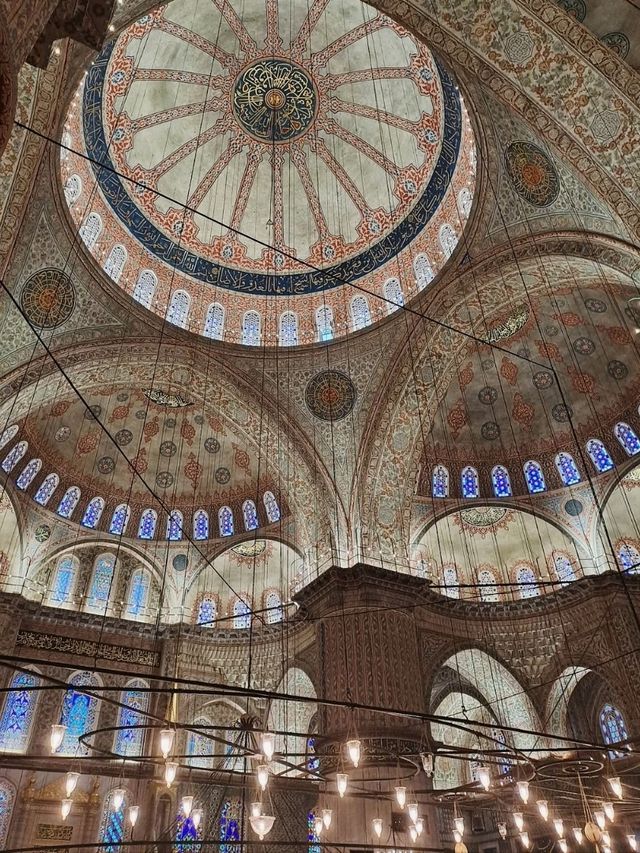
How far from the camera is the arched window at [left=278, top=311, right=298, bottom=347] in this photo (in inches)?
540

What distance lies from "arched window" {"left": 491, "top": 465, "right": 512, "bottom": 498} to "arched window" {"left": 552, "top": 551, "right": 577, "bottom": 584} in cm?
191

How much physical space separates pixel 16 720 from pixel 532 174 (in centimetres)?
1529

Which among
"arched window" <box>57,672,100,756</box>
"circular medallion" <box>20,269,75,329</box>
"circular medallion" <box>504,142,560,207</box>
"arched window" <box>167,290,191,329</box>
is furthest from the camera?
"arched window" <box>57,672,100,756</box>

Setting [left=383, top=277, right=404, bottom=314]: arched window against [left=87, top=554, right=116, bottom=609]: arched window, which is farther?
[left=87, top=554, right=116, bottom=609]: arched window

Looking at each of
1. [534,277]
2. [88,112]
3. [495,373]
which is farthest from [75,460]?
[534,277]

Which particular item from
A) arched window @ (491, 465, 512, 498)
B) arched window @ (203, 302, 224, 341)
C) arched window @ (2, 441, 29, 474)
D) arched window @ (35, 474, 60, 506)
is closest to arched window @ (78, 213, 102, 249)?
arched window @ (203, 302, 224, 341)

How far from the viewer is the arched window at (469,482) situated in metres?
15.4

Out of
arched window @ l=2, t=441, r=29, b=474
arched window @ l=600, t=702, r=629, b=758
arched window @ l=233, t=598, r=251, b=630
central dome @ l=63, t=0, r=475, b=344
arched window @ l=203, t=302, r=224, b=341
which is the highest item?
central dome @ l=63, t=0, r=475, b=344

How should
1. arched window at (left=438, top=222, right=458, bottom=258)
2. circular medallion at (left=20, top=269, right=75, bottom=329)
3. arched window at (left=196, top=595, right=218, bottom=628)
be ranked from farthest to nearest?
arched window at (left=196, top=595, right=218, bottom=628), arched window at (left=438, top=222, right=458, bottom=258), circular medallion at (left=20, top=269, right=75, bottom=329)

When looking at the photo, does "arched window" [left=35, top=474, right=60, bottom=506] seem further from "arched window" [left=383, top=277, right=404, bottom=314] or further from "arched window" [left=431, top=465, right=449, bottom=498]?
"arched window" [left=431, top=465, right=449, bottom=498]

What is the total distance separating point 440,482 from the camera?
1546 centimetres

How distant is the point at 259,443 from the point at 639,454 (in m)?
8.76

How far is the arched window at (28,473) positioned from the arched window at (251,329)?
20.7ft

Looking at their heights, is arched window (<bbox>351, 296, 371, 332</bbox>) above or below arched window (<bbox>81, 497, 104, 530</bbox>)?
above
